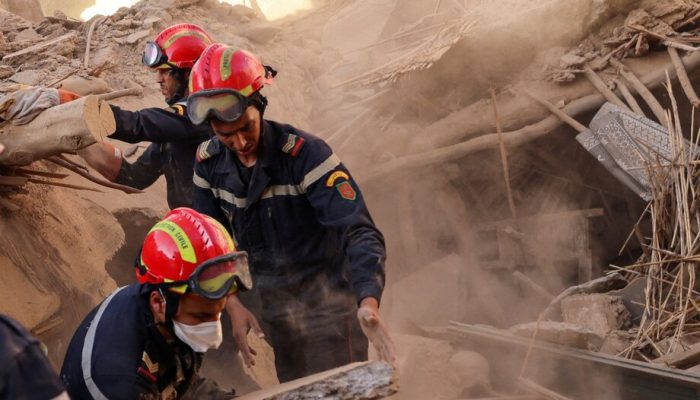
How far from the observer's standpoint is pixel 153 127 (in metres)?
4.31

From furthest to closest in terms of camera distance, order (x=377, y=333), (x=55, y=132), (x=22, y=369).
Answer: (x=55, y=132)
(x=377, y=333)
(x=22, y=369)

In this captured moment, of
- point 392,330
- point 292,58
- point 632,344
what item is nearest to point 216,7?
point 292,58

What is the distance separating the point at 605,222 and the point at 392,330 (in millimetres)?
3088

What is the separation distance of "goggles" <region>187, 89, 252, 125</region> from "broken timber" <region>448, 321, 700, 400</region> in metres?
2.76

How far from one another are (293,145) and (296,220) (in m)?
0.41

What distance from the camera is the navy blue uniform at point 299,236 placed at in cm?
379

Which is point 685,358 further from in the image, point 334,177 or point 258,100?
point 258,100

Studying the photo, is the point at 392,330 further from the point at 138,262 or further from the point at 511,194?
the point at 138,262

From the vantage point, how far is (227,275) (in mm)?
2807

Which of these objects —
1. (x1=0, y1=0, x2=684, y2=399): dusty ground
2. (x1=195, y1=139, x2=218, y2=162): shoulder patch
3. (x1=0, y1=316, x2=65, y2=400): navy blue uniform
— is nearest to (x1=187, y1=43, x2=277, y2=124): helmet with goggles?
(x1=195, y1=139, x2=218, y2=162): shoulder patch

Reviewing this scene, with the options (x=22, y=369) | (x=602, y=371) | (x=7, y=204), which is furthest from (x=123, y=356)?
(x=602, y=371)

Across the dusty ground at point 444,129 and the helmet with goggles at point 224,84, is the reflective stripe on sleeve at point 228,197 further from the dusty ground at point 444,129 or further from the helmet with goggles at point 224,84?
the dusty ground at point 444,129

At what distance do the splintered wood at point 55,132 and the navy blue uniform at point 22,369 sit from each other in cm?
170

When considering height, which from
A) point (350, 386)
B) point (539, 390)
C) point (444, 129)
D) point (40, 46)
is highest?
point (40, 46)
